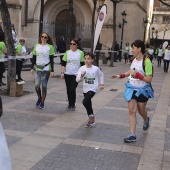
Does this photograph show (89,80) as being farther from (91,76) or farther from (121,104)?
(121,104)

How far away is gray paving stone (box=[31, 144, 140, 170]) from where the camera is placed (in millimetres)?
4863

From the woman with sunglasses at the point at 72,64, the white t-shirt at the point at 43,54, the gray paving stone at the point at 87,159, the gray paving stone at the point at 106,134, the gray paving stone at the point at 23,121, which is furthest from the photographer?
the white t-shirt at the point at 43,54

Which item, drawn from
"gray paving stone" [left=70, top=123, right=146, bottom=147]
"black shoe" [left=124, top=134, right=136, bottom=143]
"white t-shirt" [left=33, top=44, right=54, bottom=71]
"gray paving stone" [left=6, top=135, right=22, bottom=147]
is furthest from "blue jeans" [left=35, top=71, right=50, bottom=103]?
"black shoe" [left=124, top=134, right=136, bottom=143]

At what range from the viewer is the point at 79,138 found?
623 cm

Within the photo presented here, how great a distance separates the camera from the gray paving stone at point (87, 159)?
16.0ft

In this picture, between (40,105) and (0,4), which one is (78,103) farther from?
(0,4)

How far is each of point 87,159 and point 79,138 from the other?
1.09 meters

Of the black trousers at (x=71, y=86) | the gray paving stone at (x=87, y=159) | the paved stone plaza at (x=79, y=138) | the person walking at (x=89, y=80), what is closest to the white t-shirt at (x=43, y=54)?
the black trousers at (x=71, y=86)

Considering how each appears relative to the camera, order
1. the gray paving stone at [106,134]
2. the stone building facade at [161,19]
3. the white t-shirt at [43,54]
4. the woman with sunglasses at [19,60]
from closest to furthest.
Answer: the gray paving stone at [106,134] → the white t-shirt at [43,54] → the woman with sunglasses at [19,60] → the stone building facade at [161,19]

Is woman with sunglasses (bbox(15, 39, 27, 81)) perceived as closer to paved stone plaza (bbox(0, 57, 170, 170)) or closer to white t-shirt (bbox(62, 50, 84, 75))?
paved stone plaza (bbox(0, 57, 170, 170))

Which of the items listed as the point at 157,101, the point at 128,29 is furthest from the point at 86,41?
the point at 157,101

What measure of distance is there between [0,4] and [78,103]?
3.61 m

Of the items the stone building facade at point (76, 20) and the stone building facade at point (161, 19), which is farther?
the stone building facade at point (161, 19)

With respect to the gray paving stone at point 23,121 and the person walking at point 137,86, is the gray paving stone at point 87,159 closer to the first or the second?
the person walking at point 137,86
